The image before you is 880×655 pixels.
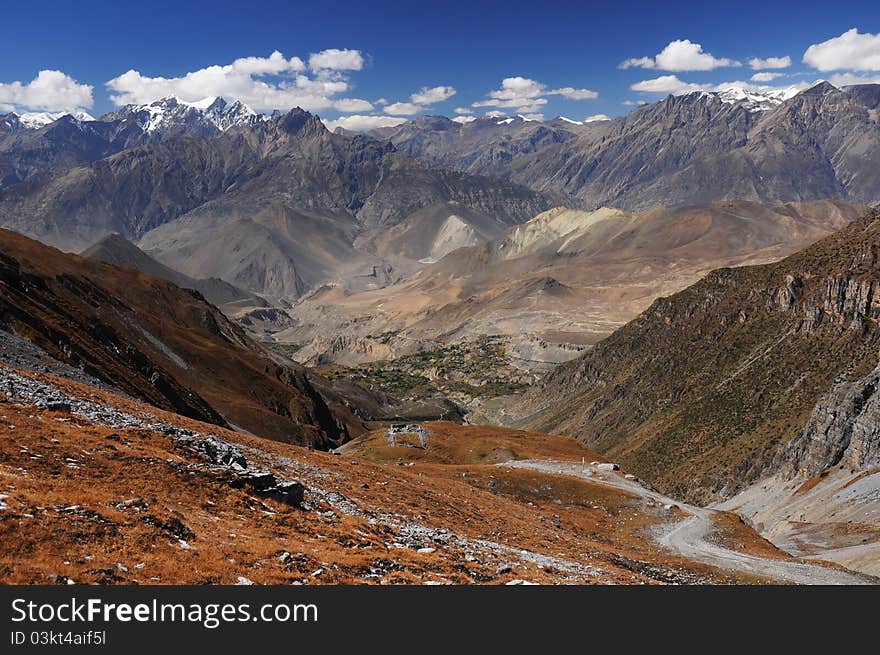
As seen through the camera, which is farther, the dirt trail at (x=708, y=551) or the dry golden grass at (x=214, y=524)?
the dirt trail at (x=708, y=551)

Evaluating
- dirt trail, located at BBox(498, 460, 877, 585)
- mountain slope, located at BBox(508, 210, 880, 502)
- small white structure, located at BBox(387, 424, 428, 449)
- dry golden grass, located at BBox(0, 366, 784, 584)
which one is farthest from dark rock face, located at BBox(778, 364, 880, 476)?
dry golden grass, located at BBox(0, 366, 784, 584)

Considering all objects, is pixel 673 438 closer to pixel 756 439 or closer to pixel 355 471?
pixel 756 439

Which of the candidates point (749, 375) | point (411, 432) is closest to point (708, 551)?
point (411, 432)

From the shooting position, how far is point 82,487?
22.7 m

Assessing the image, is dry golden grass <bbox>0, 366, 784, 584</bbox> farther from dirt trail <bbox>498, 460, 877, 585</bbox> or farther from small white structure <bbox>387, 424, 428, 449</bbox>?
small white structure <bbox>387, 424, 428, 449</bbox>

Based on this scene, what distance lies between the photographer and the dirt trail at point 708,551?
40469mm

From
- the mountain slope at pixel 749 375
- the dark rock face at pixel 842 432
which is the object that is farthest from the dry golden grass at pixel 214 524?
the mountain slope at pixel 749 375

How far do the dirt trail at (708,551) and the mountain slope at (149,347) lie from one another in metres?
38.7

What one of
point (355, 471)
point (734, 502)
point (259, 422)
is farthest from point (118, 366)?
point (734, 502)

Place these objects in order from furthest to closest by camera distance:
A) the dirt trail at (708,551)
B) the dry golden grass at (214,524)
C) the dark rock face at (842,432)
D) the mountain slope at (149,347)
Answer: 1. the dark rock face at (842,432)
2. the mountain slope at (149,347)
3. the dirt trail at (708,551)
4. the dry golden grass at (214,524)

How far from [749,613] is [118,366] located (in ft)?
206

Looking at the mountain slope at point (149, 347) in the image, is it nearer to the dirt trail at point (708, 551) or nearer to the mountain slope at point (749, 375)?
the dirt trail at point (708, 551)

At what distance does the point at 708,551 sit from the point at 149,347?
77.5 metres

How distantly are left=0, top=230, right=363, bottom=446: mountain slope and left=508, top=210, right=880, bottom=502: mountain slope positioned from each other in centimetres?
6619
